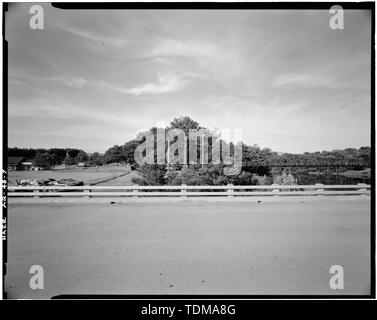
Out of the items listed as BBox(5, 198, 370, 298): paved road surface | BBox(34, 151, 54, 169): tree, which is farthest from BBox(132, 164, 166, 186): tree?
BBox(5, 198, 370, 298): paved road surface

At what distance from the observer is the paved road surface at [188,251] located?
3135 millimetres

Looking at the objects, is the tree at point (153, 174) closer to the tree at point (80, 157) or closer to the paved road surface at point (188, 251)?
the tree at point (80, 157)

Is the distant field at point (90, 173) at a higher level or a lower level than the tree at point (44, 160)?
lower

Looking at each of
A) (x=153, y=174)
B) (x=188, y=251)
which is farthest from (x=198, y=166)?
(x=188, y=251)

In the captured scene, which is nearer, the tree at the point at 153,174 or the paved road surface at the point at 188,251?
the paved road surface at the point at 188,251

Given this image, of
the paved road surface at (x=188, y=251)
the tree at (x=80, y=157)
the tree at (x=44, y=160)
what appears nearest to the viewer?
the paved road surface at (x=188, y=251)

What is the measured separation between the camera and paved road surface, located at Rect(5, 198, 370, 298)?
3.13 m

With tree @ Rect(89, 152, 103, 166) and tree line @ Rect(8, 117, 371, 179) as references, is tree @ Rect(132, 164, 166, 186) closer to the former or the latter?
tree line @ Rect(8, 117, 371, 179)

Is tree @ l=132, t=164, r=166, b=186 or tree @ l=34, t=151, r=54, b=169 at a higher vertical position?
tree @ l=34, t=151, r=54, b=169

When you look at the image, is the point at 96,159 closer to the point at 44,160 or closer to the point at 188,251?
the point at 44,160

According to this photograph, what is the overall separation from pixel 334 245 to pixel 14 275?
5710mm

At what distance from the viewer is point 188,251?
424 cm

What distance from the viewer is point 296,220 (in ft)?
21.2

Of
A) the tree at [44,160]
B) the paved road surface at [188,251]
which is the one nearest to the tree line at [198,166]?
the tree at [44,160]
